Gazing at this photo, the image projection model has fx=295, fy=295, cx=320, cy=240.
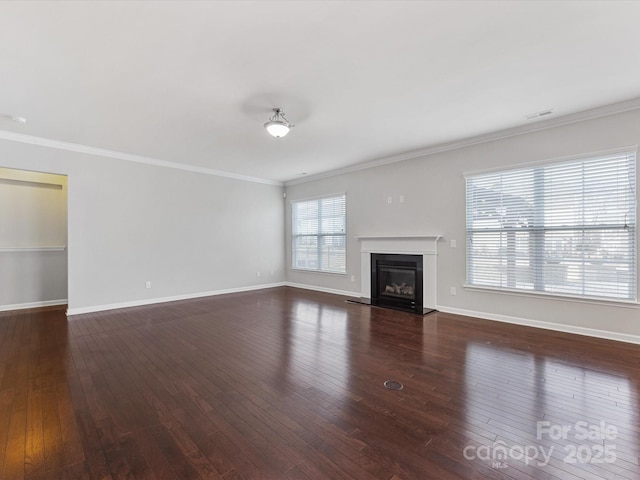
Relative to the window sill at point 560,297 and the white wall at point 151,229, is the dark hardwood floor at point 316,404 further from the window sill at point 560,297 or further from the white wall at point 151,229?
the white wall at point 151,229

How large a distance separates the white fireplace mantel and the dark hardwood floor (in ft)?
3.71

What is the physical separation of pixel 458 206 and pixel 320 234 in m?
3.33

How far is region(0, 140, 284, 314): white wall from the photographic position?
4.95 m

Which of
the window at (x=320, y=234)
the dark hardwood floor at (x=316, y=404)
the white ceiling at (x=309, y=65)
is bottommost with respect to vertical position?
the dark hardwood floor at (x=316, y=404)

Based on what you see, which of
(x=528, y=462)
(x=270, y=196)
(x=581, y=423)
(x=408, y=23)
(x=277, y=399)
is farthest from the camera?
(x=270, y=196)

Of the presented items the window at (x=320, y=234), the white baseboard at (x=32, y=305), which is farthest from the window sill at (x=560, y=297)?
the white baseboard at (x=32, y=305)

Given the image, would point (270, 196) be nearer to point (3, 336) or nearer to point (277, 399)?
point (3, 336)

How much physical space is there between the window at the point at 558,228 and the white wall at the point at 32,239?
308 inches

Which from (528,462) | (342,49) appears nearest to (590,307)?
(528,462)

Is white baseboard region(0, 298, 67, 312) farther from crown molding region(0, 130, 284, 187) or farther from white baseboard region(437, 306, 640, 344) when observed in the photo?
white baseboard region(437, 306, 640, 344)

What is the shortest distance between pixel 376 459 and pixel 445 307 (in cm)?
385

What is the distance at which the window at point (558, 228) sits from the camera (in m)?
3.57

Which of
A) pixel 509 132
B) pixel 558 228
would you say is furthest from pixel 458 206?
pixel 558 228

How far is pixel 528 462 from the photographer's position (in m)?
1.68
